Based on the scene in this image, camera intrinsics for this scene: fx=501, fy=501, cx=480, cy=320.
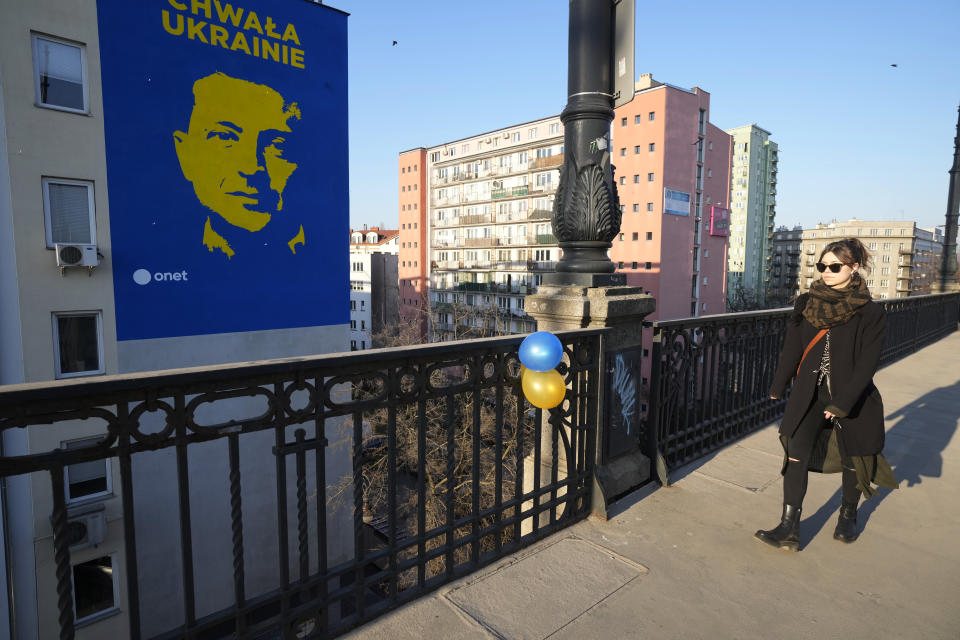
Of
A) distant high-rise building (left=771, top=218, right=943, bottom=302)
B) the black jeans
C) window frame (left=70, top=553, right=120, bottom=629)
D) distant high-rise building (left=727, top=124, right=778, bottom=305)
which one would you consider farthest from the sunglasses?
distant high-rise building (left=771, top=218, right=943, bottom=302)

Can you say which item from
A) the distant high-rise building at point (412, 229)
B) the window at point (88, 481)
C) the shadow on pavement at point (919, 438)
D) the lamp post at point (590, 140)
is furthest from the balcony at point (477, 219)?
the lamp post at point (590, 140)

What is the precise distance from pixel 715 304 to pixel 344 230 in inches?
1774

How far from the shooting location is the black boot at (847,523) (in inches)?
133

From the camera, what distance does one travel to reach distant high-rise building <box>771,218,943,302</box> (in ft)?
323

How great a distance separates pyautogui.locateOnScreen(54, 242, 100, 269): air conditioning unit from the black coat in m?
14.0

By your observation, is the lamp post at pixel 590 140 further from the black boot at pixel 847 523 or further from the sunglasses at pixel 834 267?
the black boot at pixel 847 523

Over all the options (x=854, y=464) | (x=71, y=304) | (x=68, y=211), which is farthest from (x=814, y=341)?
(x=68, y=211)

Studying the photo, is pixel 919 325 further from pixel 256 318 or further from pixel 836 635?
pixel 256 318

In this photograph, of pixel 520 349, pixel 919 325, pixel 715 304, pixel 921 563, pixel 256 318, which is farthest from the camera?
pixel 715 304

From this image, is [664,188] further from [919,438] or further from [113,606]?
[113,606]

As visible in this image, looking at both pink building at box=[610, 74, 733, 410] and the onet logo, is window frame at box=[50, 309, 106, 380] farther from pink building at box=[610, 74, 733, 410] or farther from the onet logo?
pink building at box=[610, 74, 733, 410]

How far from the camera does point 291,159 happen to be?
1532 cm

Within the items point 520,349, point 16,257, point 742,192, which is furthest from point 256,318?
point 742,192

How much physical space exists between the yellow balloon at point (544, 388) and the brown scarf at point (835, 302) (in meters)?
1.70
